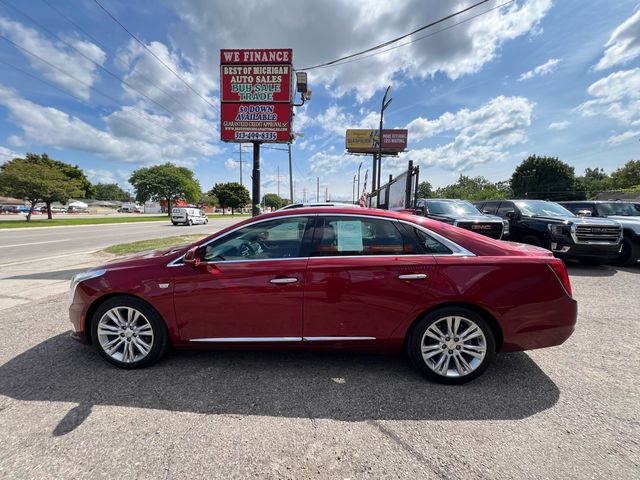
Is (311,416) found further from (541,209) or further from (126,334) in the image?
(541,209)

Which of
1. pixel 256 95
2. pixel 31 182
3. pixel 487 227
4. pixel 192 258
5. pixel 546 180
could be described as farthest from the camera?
pixel 546 180

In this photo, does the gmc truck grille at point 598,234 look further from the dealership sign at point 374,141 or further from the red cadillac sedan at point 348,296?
the dealership sign at point 374,141

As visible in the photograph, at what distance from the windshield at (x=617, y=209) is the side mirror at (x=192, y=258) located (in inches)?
559

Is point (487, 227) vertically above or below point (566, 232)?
above

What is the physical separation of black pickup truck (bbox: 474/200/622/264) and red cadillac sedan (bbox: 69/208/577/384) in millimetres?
6189

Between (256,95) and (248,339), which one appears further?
(256,95)

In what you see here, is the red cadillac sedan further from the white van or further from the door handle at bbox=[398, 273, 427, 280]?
the white van

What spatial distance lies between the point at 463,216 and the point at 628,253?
4.29 m

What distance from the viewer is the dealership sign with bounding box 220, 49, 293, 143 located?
1077 centimetres

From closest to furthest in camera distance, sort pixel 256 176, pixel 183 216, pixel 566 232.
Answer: pixel 566 232
pixel 256 176
pixel 183 216

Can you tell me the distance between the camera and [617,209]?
430 inches

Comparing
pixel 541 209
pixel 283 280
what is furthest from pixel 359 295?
pixel 541 209

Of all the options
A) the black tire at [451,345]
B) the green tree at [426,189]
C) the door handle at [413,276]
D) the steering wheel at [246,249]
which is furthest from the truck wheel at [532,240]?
the green tree at [426,189]

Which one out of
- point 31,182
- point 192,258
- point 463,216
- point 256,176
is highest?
point 31,182
